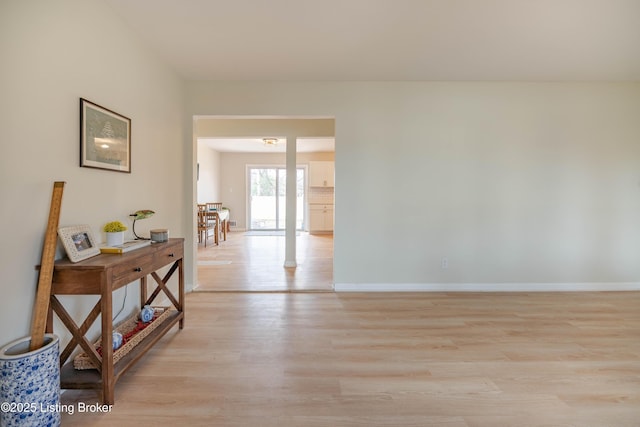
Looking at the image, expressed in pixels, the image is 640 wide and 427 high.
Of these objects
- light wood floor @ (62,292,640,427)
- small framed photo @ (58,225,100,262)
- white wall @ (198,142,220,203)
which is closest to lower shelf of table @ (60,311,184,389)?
light wood floor @ (62,292,640,427)

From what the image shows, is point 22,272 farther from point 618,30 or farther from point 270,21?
point 618,30

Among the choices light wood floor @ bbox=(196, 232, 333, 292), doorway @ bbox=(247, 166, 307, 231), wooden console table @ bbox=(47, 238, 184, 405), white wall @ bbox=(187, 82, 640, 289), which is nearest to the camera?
wooden console table @ bbox=(47, 238, 184, 405)

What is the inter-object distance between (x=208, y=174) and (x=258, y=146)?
1.59 m

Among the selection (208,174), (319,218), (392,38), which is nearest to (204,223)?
(208,174)

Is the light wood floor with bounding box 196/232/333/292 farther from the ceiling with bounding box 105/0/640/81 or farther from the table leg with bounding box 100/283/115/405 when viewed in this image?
the ceiling with bounding box 105/0/640/81

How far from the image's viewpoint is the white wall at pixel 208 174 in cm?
746

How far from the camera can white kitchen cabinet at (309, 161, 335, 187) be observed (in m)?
8.56

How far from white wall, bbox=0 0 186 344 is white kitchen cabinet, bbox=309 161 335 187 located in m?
6.05

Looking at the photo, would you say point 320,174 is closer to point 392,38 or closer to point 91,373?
point 392,38

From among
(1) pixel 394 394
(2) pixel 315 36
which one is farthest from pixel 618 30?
(1) pixel 394 394

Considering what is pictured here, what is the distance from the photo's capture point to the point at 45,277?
4.74 ft

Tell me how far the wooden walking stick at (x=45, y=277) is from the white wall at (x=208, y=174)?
6.09 meters

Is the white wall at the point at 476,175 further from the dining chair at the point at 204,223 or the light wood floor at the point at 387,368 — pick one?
the dining chair at the point at 204,223

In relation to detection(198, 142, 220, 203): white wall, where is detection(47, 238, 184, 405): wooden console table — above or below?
below
